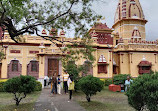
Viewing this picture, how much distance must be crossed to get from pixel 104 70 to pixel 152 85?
55.4ft

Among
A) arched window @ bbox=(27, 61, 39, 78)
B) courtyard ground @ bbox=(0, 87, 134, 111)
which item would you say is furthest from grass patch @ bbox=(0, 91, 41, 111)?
arched window @ bbox=(27, 61, 39, 78)

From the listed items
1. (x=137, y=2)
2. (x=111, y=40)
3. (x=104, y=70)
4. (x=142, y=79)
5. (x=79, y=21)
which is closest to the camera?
(x=142, y=79)

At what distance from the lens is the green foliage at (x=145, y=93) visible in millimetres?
4828

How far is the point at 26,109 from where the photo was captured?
7855mm

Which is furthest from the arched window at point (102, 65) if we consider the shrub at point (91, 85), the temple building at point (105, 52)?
the shrub at point (91, 85)

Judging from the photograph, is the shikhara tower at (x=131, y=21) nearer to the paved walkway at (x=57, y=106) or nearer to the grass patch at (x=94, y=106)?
the grass patch at (x=94, y=106)

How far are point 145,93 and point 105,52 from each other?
55.9 ft

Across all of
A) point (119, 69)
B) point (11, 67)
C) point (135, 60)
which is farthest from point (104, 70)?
point (11, 67)

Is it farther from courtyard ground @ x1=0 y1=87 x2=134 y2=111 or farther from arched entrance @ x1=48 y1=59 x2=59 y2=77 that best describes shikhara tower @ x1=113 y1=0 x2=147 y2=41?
courtyard ground @ x1=0 y1=87 x2=134 y2=111

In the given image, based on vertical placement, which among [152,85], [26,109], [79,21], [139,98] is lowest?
[26,109]

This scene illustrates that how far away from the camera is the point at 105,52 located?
21.9 meters

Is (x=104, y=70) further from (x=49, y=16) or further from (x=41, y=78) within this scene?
(x=49, y=16)

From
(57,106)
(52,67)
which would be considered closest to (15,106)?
(57,106)

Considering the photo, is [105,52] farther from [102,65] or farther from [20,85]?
[20,85]
